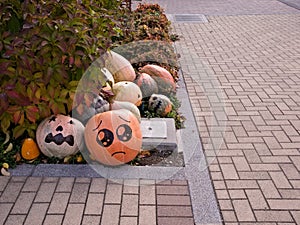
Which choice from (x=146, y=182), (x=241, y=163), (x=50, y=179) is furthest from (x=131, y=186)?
(x=241, y=163)

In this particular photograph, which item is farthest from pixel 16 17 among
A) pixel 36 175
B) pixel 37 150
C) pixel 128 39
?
pixel 128 39

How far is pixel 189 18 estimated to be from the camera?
1056 cm

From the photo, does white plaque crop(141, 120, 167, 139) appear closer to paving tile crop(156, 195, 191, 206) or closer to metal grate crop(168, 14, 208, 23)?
paving tile crop(156, 195, 191, 206)

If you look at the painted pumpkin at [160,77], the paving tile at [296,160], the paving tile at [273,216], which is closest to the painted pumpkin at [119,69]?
the painted pumpkin at [160,77]

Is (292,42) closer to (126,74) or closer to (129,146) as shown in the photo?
(126,74)

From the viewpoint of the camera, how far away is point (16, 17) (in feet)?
10.9

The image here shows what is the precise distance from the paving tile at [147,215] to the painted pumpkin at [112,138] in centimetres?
57

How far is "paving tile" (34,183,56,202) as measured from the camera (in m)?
2.82

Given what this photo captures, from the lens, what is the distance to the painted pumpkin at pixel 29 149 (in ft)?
10.7

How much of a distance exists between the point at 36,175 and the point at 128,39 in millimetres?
3055

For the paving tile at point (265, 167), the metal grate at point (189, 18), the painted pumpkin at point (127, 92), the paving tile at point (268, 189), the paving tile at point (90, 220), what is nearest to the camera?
the paving tile at point (90, 220)

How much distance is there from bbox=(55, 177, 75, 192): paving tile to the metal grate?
7.81 m

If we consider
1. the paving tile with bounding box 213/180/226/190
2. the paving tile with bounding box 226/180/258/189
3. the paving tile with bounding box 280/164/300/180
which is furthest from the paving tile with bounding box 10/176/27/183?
the paving tile with bounding box 280/164/300/180

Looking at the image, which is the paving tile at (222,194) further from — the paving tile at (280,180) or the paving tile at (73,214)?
the paving tile at (73,214)
